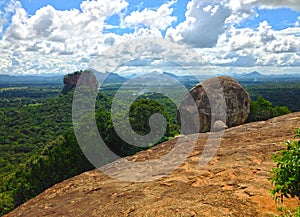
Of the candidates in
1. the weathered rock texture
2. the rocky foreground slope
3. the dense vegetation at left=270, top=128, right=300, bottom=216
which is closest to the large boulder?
the rocky foreground slope

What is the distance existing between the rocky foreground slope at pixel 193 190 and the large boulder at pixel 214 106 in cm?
686

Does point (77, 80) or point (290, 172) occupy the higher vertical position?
point (290, 172)

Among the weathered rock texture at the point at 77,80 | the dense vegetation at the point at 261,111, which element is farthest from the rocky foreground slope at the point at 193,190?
the weathered rock texture at the point at 77,80

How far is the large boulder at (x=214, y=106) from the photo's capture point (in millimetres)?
16469

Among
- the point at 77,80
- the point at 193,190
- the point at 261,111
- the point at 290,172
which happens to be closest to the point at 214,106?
the point at 261,111

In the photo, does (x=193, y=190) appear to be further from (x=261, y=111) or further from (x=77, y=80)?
(x=77, y=80)

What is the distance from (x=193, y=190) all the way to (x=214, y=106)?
1040cm

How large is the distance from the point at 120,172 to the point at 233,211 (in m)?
4.00

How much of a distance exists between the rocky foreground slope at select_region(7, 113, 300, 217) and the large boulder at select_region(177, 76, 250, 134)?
270 inches

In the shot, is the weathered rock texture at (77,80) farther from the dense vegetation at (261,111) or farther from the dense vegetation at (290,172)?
the dense vegetation at (290,172)

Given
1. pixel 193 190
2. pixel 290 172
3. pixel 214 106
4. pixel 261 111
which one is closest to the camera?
pixel 290 172

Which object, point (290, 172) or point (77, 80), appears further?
point (77, 80)

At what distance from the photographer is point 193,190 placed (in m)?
6.58

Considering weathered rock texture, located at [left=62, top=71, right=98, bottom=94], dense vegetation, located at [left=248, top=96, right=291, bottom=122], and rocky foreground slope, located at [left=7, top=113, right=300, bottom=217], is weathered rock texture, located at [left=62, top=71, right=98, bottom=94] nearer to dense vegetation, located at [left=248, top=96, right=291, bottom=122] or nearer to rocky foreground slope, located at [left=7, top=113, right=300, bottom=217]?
dense vegetation, located at [left=248, top=96, right=291, bottom=122]
